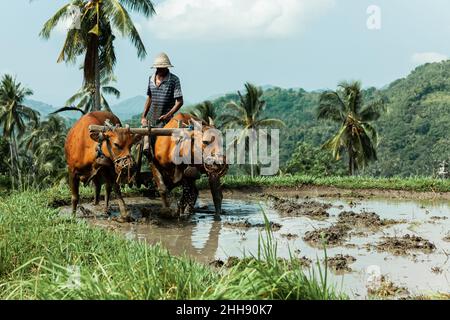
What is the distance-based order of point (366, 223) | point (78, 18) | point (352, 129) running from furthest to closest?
point (352, 129), point (78, 18), point (366, 223)

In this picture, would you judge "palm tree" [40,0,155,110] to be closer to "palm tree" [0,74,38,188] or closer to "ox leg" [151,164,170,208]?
"ox leg" [151,164,170,208]

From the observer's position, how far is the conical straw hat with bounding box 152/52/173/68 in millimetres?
10555

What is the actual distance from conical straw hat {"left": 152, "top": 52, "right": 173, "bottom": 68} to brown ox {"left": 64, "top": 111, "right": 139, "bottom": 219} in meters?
1.30

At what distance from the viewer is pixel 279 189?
54.8 ft

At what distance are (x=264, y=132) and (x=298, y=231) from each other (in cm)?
3163

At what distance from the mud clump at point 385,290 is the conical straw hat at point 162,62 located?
20.1 feet

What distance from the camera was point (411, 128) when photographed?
270 ft

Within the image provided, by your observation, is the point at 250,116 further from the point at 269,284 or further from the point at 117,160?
the point at 269,284

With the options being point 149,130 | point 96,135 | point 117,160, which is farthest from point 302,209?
point 96,135

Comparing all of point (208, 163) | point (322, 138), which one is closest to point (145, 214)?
point (208, 163)

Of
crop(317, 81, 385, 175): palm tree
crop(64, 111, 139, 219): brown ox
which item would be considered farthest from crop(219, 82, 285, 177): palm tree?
crop(64, 111, 139, 219): brown ox

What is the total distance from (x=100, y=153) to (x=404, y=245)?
5085 mm

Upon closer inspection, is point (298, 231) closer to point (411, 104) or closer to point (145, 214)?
point (145, 214)
